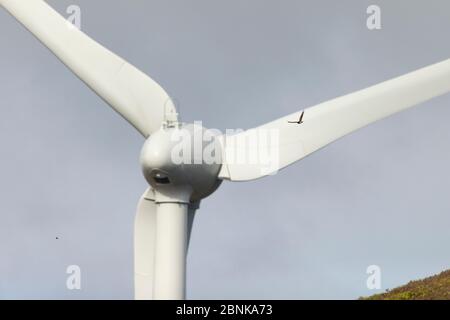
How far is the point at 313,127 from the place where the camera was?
87.2 ft

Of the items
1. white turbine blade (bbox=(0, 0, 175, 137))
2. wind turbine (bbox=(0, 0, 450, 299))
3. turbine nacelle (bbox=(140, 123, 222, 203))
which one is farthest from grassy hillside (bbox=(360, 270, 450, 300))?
white turbine blade (bbox=(0, 0, 175, 137))

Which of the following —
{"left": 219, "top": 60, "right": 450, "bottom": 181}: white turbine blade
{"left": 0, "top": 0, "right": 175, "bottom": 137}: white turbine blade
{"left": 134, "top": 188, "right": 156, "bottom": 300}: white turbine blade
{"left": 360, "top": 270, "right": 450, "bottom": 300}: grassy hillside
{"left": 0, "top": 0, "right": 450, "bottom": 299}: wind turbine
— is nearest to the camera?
{"left": 0, "top": 0, "right": 450, "bottom": 299}: wind turbine

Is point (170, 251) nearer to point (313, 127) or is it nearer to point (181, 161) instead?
point (181, 161)

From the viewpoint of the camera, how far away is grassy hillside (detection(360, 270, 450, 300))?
41.9m

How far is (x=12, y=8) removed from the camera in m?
29.5

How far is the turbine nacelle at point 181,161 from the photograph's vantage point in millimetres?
25000

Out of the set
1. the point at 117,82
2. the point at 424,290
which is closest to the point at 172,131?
the point at 117,82

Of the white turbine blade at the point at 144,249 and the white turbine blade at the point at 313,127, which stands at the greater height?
the white turbine blade at the point at 313,127

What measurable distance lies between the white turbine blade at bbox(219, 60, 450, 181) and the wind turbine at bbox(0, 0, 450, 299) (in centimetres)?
3

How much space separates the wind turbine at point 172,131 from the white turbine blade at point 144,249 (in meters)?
0.03

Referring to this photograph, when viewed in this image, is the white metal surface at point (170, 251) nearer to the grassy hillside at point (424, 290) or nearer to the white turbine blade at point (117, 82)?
the white turbine blade at point (117, 82)

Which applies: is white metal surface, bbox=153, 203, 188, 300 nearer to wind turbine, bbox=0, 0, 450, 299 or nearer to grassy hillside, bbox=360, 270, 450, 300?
wind turbine, bbox=0, 0, 450, 299

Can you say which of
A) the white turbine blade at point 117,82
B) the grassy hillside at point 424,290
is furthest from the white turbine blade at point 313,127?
the grassy hillside at point 424,290
